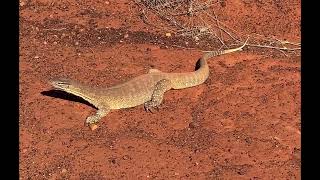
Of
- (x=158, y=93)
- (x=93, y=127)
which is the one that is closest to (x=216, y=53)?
(x=158, y=93)

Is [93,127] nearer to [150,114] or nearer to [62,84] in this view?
[62,84]

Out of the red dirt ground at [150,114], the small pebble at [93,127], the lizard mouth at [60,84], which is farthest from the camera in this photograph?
the lizard mouth at [60,84]

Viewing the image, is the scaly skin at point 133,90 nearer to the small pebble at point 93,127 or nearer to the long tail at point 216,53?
the small pebble at point 93,127

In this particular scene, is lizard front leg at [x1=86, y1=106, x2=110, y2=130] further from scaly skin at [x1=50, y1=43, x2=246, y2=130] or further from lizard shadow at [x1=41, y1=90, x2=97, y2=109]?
lizard shadow at [x1=41, y1=90, x2=97, y2=109]

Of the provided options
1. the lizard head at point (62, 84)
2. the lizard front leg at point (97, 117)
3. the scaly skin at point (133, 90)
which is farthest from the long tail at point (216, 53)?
the lizard head at point (62, 84)

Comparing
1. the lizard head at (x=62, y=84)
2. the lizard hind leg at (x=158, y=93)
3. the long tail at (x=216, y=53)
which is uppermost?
the lizard head at (x=62, y=84)

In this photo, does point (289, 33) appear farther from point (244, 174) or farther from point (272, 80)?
point (244, 174)

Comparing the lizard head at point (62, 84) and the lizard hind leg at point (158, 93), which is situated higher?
the lizard head at point (62, 84)
